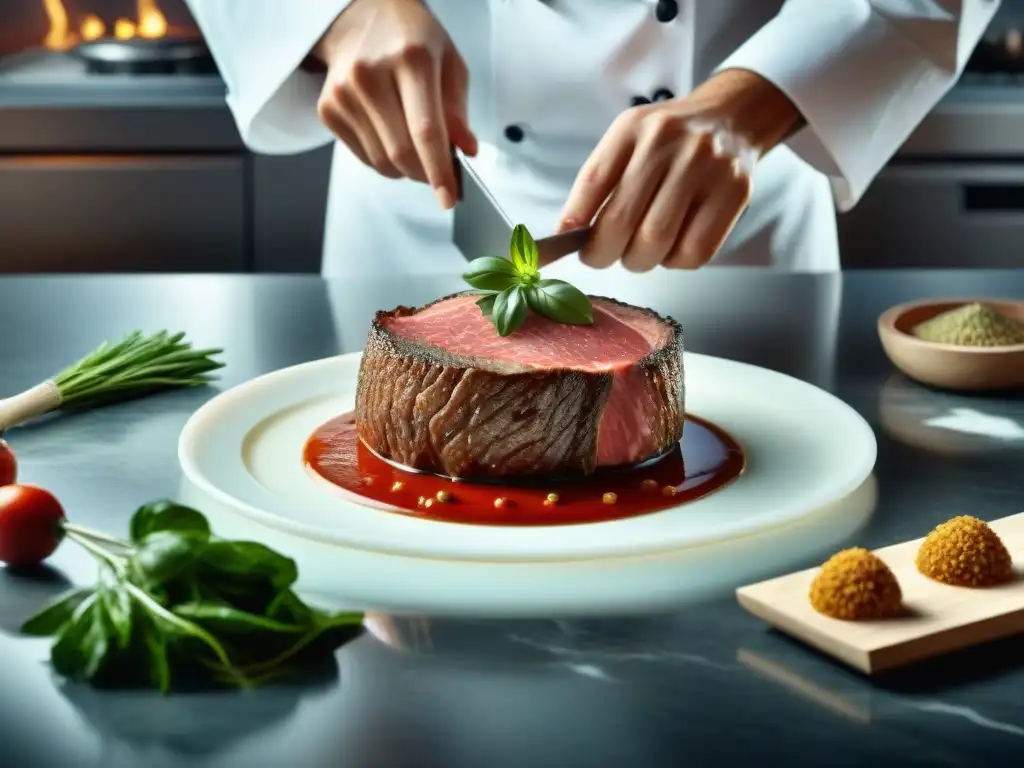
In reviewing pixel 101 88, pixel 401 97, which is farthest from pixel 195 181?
pixel 401 97

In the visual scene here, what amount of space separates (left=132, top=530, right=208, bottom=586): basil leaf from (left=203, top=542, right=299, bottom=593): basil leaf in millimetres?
11

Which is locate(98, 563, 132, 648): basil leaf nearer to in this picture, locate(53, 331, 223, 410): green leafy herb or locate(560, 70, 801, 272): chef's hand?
locate(53, 331, 223, 410): green leafy herb

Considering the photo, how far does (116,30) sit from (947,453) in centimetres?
288

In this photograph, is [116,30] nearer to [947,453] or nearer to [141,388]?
[141,388]

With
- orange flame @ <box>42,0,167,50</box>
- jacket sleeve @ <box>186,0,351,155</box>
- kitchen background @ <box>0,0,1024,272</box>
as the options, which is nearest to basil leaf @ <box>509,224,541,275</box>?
jacket sleeve @ <box>186,0,351,155</box>

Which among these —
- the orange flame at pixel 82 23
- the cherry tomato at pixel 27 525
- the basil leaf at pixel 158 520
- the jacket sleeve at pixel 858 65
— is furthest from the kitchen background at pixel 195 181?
the basil leaf at pixel 158 520

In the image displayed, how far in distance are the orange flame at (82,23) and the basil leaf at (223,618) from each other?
3.09 metres

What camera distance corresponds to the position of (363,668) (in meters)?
0.90

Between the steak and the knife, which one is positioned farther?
the knife

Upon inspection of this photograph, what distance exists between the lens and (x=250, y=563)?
0.90m

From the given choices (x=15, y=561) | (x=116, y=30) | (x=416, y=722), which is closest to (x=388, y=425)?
(x=15, y=561)

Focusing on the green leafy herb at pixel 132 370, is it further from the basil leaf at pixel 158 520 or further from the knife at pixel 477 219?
the basil leaf at pixel 158 520

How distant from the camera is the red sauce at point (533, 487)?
1.17 m

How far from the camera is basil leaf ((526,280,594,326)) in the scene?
1.32 m
